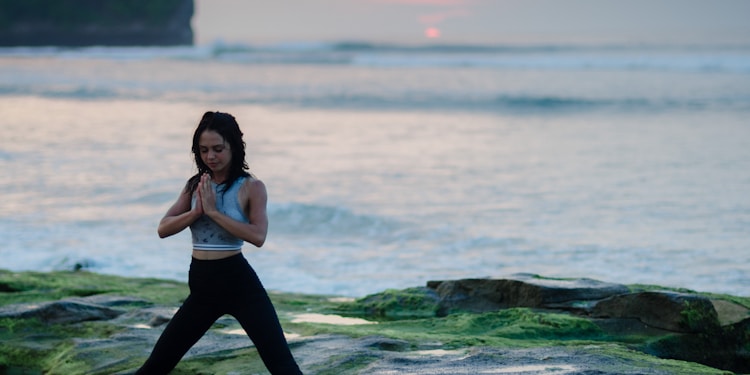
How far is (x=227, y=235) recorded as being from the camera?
3863 millimetres

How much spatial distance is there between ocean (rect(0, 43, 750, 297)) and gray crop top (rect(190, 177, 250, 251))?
4.50 m

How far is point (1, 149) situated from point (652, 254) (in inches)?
514

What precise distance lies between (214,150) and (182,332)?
82 centimetres

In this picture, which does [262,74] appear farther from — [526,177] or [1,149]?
[526,177]

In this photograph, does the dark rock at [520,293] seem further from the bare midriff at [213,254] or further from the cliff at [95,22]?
the cliff at [95,22]

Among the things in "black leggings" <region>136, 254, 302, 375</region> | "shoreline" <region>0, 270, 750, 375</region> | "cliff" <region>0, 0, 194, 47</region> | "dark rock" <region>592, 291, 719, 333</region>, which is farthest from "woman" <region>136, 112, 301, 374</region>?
"cliff" <region>0, 0, 194, 47</region>

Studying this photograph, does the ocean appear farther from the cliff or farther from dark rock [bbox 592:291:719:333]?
the cliff

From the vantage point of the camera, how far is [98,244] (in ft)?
33.4

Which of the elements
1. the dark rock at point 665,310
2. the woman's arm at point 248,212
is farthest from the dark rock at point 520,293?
the woman's arm at point 248,212

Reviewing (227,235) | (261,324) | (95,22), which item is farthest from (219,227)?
(95,22)

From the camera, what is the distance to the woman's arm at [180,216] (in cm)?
381

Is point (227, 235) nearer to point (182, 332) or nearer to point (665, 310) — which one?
point (182, 332)

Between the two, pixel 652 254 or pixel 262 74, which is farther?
pixel 262 74

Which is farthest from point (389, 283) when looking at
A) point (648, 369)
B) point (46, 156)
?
point (46, 156)
